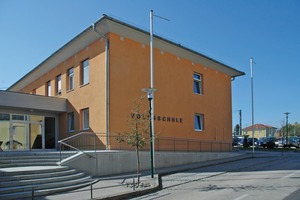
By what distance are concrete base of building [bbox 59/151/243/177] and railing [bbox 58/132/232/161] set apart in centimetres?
41

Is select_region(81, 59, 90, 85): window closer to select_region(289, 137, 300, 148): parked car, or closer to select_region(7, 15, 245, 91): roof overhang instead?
select_region(7, 15, 245, 91): roof overhang

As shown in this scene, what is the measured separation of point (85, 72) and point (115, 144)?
18.5 ft

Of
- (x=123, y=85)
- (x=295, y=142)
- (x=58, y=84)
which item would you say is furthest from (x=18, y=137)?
(x=295, y=142)

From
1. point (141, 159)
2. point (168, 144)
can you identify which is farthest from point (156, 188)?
point (168, 144)

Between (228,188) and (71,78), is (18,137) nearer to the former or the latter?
(71,78)

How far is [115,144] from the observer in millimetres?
17500

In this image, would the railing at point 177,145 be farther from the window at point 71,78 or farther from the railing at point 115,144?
the window at point 71,78

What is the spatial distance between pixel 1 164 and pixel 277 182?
11142 millimetres

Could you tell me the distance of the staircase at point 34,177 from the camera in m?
10.4

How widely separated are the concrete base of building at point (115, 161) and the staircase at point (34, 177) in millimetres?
643

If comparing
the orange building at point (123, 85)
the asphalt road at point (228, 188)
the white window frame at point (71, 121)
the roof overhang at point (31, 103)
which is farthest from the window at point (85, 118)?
the asphalt road at point (228, 188)

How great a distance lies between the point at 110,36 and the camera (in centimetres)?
1784

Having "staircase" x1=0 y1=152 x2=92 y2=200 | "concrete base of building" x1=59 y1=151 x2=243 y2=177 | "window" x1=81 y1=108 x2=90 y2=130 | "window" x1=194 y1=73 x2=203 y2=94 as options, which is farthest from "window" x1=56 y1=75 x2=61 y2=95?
"window" x1=194 y1=73 x2=203 y2=94

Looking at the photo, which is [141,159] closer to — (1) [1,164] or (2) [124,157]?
(2) [124,157]
